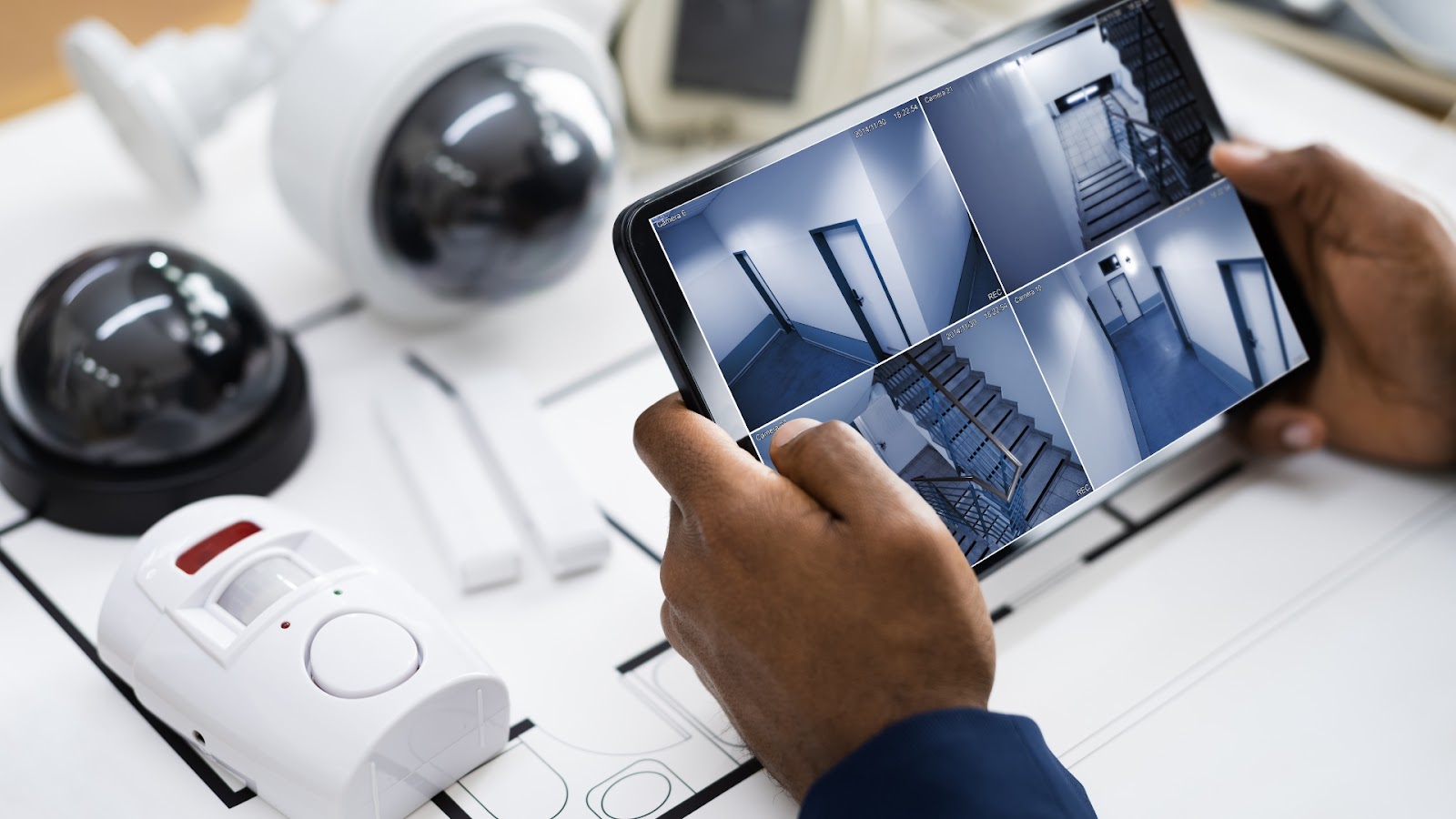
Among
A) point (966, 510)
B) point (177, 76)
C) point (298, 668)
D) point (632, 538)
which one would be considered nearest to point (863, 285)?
point (966, 510)

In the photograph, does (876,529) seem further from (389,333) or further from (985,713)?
(389,333)

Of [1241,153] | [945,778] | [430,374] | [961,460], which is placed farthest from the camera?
[430,374]

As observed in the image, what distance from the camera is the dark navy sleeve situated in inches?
21.0

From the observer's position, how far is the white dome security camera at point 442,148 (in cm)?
82

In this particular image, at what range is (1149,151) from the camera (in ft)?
2.39

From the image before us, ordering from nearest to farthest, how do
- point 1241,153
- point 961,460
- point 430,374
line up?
1. point 961,460
2. point 1241,153
3. point 430,374

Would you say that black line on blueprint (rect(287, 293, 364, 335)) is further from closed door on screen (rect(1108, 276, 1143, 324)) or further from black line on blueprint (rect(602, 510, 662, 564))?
closed door on screen (rect(1108, 276, 1143, 324))

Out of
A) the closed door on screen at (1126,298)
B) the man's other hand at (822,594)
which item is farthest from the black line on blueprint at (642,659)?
the closed door on screen at (1126,298)

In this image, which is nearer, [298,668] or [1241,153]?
[298,668]

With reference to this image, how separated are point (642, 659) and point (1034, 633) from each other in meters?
0.22

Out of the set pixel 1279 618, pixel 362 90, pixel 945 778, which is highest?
pixel 362 90

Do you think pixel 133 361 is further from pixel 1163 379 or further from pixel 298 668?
pixel 1163 379

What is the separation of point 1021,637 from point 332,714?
0.37 metres

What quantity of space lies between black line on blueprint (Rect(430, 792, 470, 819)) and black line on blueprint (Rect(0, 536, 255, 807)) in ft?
0.30
